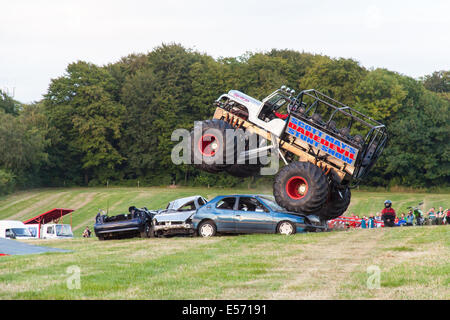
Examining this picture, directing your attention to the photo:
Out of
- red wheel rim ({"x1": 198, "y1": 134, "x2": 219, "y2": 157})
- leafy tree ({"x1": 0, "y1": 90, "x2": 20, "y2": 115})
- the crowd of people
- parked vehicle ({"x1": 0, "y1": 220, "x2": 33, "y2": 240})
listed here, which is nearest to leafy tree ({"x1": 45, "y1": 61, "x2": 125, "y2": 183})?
leafy tree ({"x1": 0, "y1": 90, "x2": 20, "y2": 115})

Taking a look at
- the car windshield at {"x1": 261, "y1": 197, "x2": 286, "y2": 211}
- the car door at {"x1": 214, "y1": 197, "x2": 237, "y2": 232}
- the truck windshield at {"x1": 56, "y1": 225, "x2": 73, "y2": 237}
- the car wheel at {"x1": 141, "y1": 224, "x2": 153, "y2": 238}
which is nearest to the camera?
the car door at {"x1": 214, "y1": 197, "x2": 237, "y2": 232}

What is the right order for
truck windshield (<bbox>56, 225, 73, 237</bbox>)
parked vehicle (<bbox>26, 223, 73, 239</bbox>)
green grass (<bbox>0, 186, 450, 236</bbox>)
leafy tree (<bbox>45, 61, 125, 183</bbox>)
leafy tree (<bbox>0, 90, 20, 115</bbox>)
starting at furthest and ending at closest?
leafy tree (<bbox>0, 90, 20, 115</bbox>)
leafy tree (<bbox>45, 61, 125, 183</bbox>)
green grass (<bbox>0, 186, 450, 236</bbox>)
truck windshield (<bbox>56, 225, 73, 237</bbox>)
parked vehicle (<bbox>26, 223, 73, 239</bbox>)

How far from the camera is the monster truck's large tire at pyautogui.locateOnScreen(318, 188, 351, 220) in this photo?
20953 millimetres

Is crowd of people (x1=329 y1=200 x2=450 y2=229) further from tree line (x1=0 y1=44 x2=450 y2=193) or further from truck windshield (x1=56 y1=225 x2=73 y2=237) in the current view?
tree line (x1=0 y1=44 x2=450 y2=193)

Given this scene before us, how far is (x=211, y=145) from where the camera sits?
2048 cm

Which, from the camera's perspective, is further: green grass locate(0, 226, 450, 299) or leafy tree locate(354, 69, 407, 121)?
leafy tree locate(354, 69, 407, 121)

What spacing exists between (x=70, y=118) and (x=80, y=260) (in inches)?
2232

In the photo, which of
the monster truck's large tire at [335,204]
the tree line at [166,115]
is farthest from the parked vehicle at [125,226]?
the tree line at [166,115]

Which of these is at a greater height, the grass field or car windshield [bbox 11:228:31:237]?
the grass field

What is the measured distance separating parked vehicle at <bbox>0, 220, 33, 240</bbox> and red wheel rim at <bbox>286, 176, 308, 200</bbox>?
17.4 m

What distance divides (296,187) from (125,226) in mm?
5523

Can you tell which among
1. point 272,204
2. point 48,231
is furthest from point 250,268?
point 48,231

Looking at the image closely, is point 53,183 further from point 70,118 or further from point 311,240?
point 311,240

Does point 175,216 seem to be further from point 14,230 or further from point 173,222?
point 14,230
